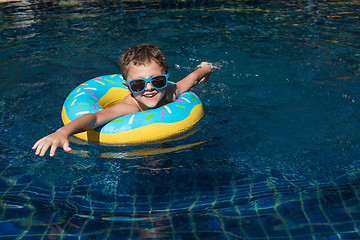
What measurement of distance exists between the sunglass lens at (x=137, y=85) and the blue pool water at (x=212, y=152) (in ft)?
1.91

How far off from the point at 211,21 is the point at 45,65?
3.91 meters

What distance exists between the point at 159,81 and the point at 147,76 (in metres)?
0.14

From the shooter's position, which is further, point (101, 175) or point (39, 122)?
point (39, 122)

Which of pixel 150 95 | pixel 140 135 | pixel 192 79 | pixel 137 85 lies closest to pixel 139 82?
pixel 137 85

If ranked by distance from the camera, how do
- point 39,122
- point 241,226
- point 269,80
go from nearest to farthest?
1. point 241,226
2. point 39,122
3. point 269,80

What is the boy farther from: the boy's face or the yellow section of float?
the yellow section of float

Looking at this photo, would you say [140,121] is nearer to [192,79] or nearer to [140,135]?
[140,135]

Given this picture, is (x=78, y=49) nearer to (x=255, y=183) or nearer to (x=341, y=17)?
(x=255, y=183)

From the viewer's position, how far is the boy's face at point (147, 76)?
3781 mm

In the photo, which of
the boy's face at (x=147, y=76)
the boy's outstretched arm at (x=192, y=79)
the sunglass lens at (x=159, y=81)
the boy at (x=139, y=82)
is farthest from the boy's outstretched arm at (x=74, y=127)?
the boy's outstretched arm at (x=192, y=79)

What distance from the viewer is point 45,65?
20.9ft

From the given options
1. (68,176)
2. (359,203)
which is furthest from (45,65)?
(359,203)

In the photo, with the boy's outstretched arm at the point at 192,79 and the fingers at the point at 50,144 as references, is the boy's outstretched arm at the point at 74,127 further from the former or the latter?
the boy's outstretched arm at the point at 192,79

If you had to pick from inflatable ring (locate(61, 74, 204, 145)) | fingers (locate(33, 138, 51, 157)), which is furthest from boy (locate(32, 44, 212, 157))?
fingers (locate(33, 138, 51, 157))
